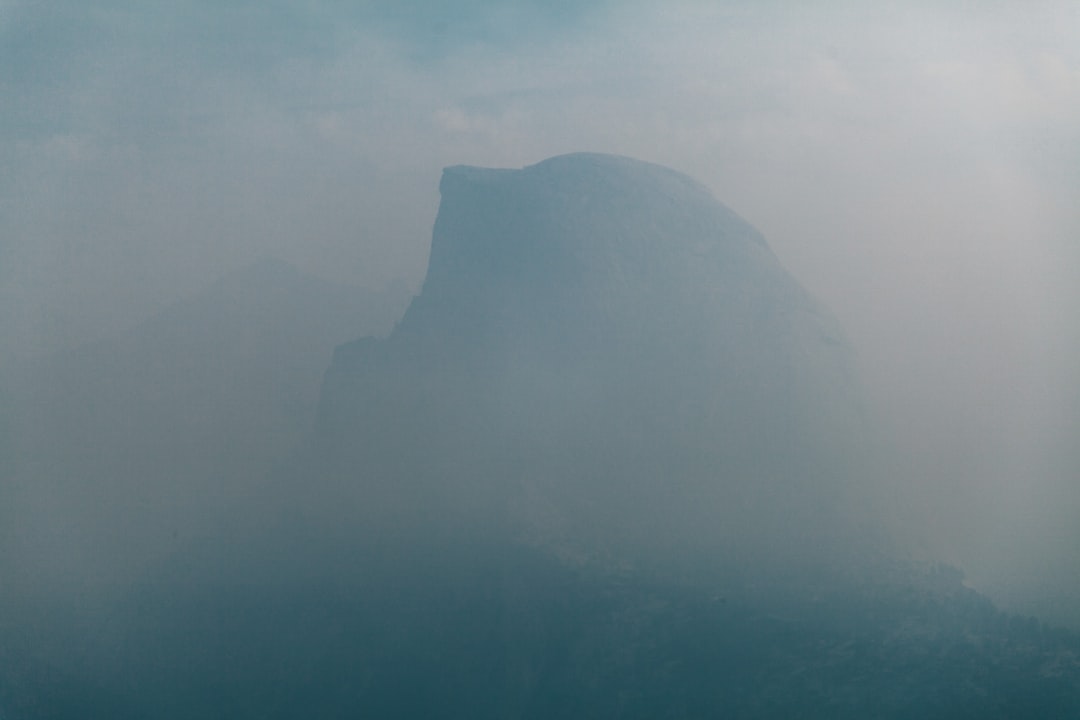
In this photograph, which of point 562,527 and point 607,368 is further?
point 607,368

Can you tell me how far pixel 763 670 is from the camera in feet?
81.5

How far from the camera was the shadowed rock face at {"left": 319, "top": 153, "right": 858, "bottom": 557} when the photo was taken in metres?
32.0

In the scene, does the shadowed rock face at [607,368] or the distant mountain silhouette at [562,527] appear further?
the shadowed rock face at [607,368]

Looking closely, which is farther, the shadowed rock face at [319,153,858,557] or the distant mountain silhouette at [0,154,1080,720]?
the shadowed rock face at [319,153,858,557]

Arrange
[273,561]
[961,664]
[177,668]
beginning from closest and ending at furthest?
[961,664], [177,668], [273,561]

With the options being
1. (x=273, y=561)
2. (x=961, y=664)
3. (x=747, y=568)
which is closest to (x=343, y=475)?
(x=273, y=561)

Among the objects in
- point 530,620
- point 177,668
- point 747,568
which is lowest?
point 177,668

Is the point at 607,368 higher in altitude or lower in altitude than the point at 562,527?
Answer: higher

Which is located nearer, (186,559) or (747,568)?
(747,568)

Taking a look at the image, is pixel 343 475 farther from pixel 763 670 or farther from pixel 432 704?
pixel 763 670

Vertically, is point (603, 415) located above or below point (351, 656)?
above

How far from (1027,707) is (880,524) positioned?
985 cm

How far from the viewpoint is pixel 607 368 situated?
1314 inches

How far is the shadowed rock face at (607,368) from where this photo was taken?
32031 mm
